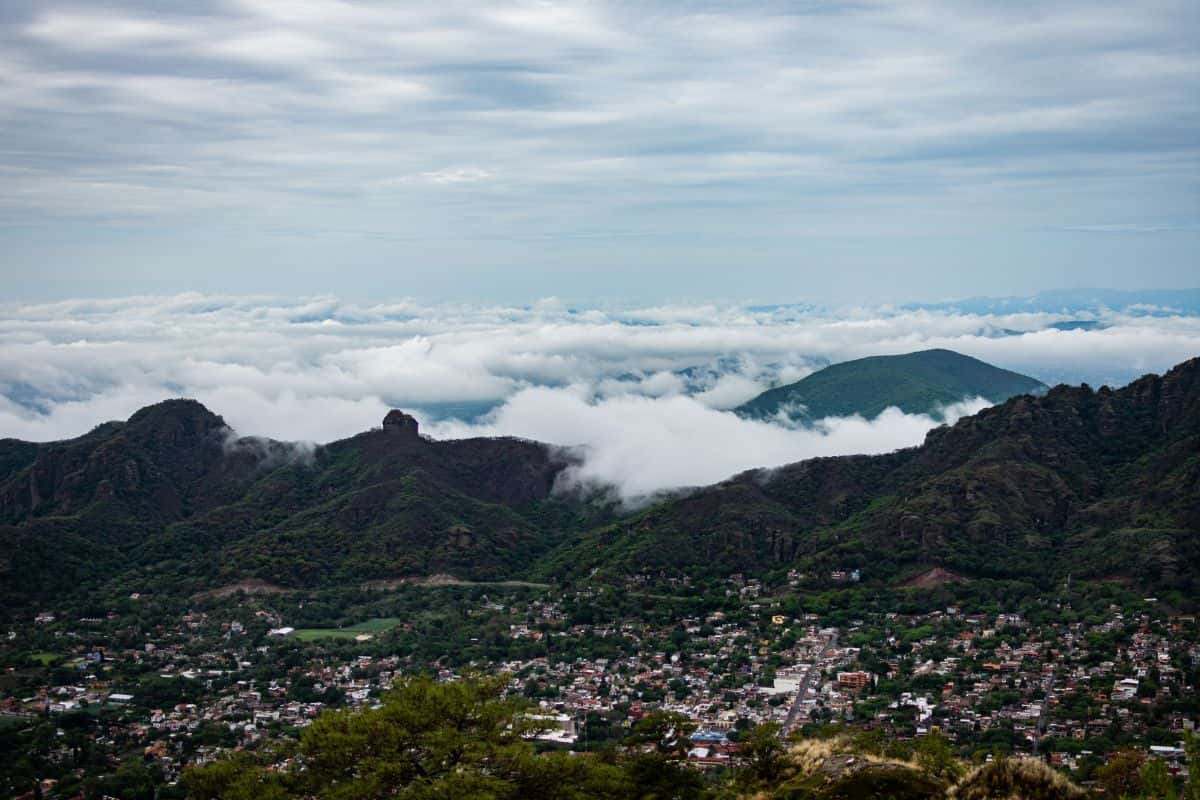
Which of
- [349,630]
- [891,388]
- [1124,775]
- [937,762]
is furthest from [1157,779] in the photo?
[891,388]

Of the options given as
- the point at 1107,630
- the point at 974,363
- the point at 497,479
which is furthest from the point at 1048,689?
the point at 974,363

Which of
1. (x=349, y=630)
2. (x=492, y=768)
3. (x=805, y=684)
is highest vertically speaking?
(x=492, y=768)

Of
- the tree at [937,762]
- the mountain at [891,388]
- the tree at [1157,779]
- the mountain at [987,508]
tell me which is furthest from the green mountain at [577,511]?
the tree at [1157,779]

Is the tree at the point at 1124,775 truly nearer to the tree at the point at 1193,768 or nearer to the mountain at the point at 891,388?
the tree at the point at 1193,768

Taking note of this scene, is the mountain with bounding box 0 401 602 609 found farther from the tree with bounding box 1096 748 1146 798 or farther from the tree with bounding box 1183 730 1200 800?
the tree with bounding box 1183 730 1200 800

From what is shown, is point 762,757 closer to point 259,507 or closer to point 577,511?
point 577,511

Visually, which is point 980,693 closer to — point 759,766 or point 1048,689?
point 1048,689

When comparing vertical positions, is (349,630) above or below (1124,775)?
below
